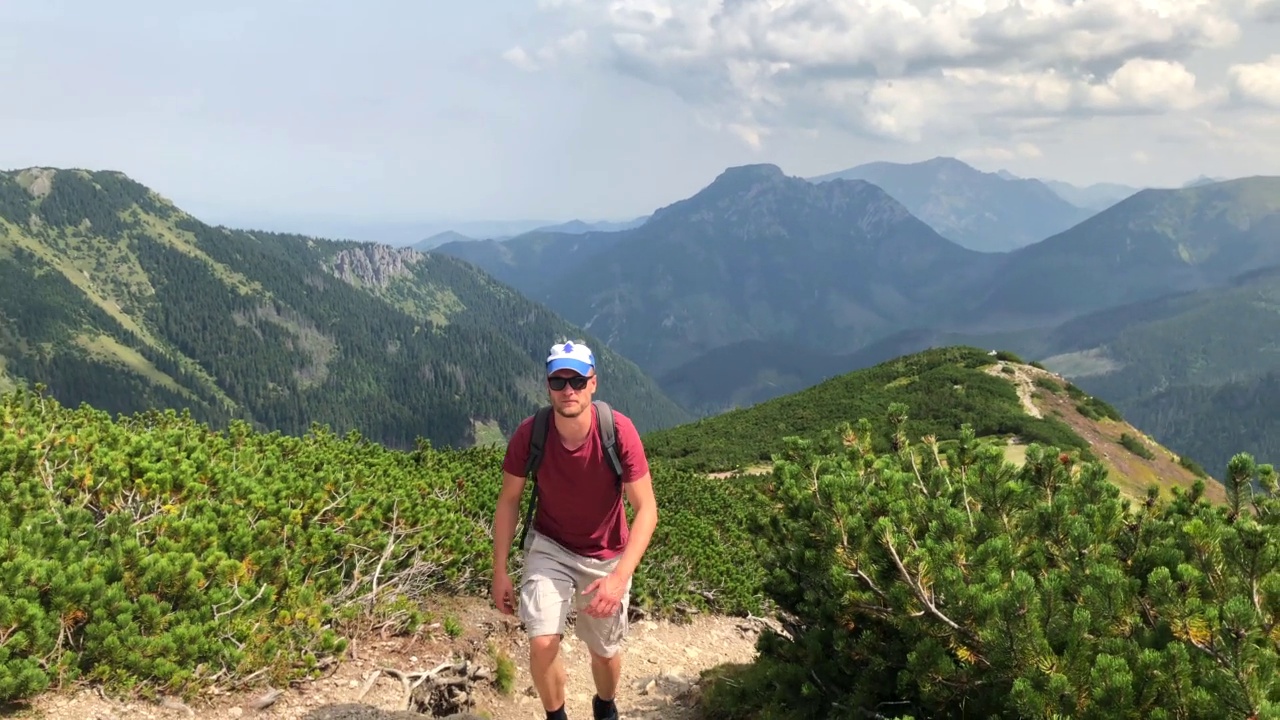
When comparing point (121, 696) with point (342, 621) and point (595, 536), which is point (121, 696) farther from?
point (595, 536)

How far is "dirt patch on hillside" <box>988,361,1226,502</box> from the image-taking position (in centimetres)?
4497

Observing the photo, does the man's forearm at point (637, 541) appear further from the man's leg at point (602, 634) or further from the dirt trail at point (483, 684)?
the dirt trail at point (483, 684)

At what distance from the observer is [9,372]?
179 m

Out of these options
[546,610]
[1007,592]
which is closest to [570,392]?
[546,610]

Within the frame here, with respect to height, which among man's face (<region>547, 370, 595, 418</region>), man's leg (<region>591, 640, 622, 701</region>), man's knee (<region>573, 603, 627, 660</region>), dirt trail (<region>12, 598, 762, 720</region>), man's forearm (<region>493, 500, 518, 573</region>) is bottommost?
dirt trail (<region>12, 598, 762, 720</region>)

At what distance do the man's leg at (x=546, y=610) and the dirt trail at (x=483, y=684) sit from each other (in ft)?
7.36

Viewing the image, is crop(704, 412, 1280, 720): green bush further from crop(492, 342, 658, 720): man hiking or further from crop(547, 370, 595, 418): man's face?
crop(547, 370, 595, 418): man's face

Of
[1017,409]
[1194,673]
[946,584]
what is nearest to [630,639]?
[946,584]

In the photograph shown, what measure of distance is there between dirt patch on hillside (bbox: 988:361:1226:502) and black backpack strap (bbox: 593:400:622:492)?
142ft

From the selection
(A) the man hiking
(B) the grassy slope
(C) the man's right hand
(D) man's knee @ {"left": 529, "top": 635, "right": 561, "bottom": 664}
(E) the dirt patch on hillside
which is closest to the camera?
(A) the man hiking

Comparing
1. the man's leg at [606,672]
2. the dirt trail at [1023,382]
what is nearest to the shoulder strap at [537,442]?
the man's leg at [606,672]

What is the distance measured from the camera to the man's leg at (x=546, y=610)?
580 centimetres

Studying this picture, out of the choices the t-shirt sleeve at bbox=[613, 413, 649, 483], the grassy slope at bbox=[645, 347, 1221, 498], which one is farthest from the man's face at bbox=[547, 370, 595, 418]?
the grassy slope at bbox=[645, 347, 1221, 498]

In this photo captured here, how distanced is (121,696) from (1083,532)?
7392 millimetres
